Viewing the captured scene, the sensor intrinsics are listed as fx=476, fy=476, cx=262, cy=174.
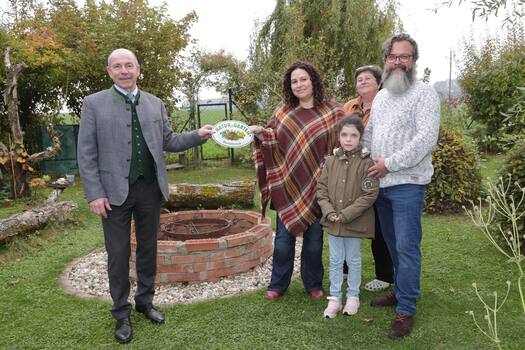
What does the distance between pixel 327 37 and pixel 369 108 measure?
9.88 metres

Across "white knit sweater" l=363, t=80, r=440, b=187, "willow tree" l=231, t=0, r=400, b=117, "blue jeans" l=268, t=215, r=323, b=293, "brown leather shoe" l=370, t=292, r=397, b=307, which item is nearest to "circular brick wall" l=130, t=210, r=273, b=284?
"blue jeans" l=268, t=215, r=323, b=293

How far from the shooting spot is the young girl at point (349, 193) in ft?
10.9

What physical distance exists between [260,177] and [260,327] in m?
1.16

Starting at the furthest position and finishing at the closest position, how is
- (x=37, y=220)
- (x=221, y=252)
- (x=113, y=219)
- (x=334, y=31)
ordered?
(x=334, y=31) → (x=37, y=220) → (x=221, y=252) → (x=113, y=219)

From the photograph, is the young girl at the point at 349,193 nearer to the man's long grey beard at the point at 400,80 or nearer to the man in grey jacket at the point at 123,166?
the man's long grey beard at the point at 400,80

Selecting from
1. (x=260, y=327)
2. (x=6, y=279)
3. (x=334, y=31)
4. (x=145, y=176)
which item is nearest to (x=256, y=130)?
(x=145, y=176)

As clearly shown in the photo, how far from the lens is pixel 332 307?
3576 mm

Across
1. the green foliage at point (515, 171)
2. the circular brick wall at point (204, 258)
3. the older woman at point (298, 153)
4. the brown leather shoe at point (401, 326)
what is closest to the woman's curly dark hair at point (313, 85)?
the older woman at point (298, 153)

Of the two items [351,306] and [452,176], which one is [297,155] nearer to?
[351,306]

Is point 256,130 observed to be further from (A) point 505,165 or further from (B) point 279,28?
(B) point 279,28

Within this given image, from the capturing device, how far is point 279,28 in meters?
13.3

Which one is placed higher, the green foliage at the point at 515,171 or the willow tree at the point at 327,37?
the willow tree at the point at 327,37

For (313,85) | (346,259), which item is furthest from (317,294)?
(313,85)

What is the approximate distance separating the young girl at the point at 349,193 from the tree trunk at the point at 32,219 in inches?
157
